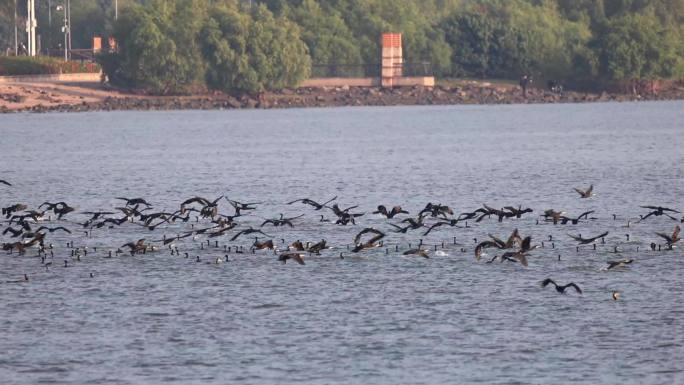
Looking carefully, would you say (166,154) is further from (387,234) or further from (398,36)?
(398,36)

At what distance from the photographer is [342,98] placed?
166625 mm

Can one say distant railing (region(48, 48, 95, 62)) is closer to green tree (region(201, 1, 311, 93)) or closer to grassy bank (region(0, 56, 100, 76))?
grassy bank (region(0, 56, 100, 76))

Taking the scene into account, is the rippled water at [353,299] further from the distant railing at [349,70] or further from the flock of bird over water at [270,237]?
the distant railing at [349,70]

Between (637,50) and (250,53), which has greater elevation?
(637,50)

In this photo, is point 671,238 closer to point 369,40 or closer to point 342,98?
point 342,98

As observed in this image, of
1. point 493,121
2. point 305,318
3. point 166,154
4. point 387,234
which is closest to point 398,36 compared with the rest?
point 493,121

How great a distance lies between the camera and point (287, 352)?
89.0ft

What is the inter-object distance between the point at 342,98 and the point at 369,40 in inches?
404

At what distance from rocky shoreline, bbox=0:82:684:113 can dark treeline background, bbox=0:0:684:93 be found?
2.04 metres

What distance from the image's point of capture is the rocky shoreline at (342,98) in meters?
148

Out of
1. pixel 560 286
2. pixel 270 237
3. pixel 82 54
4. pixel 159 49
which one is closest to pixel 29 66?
pixel 159 49

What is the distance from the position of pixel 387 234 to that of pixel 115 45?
115246mm

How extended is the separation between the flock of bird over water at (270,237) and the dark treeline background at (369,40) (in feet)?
327

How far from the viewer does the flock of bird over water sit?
38312 millimetres
